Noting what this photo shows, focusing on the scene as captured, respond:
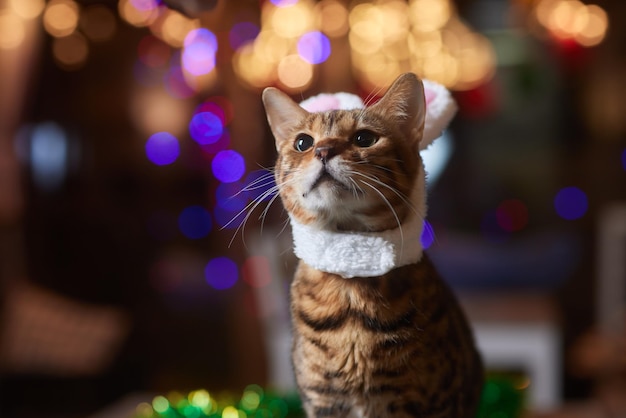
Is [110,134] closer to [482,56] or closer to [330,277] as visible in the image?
[482,56]

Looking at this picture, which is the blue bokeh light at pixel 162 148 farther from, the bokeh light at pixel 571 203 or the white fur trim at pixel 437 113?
the white fur trim at pixel 437 113

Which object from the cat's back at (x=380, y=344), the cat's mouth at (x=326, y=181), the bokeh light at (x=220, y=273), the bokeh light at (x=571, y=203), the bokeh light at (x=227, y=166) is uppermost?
the cat's mouth at (x=326, y=181)

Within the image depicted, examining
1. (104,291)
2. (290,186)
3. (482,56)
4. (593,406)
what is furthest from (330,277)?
(104,291)

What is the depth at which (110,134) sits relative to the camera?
9.62 feet

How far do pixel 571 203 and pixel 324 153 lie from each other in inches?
103

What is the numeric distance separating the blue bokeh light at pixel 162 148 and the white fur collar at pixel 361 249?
8.05 ft

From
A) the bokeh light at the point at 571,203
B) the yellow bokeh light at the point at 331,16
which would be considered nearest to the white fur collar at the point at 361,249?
the yellow bokeh light at the point at 331,16

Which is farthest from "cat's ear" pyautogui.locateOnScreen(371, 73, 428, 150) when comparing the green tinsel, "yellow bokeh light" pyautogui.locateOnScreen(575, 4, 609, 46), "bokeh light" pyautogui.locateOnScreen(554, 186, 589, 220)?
"bokeh light" pyautogui.locateOnScreen(554, 186, 589, 220)

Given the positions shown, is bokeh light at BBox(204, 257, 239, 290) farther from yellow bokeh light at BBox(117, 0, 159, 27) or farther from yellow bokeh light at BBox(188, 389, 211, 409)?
yellow bokeh light at BBox(188, 389, 211, 409)

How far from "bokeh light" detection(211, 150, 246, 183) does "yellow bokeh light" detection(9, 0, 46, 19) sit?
0.86 metres

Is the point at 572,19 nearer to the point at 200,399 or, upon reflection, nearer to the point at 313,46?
the point at 313,46

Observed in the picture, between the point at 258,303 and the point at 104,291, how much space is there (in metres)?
0.93

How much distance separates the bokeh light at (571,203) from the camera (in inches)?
113

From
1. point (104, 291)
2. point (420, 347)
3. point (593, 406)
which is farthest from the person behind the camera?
point (104, 291)
